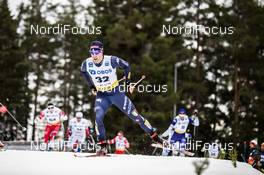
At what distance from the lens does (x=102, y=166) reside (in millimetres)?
Result: 7383

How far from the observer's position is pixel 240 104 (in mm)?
31859

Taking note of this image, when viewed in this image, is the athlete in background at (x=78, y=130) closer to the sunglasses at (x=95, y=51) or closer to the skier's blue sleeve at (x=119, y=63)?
the skier's blue sleeve at (x=119, y=63)

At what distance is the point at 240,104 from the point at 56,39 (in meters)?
13.8

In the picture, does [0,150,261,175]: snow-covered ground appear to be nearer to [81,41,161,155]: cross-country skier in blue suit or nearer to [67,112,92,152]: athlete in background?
[81,41,161,155]: cross-country skier in blue suit

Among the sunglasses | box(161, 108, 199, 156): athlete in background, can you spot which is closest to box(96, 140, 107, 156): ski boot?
the sunglasses

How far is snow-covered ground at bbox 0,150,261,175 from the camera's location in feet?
23.0

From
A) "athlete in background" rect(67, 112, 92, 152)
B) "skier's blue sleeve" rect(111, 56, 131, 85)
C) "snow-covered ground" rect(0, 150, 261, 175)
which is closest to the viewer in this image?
"snow-covered ground" rect(0, 150, 261, 175)

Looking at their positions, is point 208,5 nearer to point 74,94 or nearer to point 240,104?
point 240,104

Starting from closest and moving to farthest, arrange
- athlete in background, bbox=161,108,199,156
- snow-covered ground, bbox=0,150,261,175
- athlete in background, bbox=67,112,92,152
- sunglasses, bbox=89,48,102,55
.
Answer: snow-covered ground, bbox=0,150,261,175 < sunglasses, bbox=89,48,102,55 < athlete in background, bbox=161,108,199,156 < athlete in background, bbox=67,112,92,152

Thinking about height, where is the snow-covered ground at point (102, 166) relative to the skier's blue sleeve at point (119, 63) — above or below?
below

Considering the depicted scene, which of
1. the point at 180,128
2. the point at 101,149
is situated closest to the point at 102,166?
the point at 101,149

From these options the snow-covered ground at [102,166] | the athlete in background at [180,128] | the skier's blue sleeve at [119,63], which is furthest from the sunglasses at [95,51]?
the athlete in background at [180,128]

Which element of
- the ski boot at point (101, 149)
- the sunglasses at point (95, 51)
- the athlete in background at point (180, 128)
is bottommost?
the ski boot at point (101, 149)

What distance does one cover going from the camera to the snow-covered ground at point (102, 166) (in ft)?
23.0
